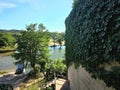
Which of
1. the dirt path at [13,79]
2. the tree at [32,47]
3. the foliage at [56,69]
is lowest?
the dirt path at [13,79]

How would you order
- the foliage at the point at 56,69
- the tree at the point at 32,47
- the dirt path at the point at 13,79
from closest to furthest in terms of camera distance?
the foliage at the point at 56,69, the dirt path at the point at 13,79, the tree at the point at 32,47

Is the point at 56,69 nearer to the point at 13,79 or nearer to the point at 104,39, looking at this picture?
the point at 13,79

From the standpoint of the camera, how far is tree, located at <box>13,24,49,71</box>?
2484 centimetres

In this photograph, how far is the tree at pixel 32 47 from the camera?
2484 cm

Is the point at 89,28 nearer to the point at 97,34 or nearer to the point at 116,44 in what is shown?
the point at 97,34

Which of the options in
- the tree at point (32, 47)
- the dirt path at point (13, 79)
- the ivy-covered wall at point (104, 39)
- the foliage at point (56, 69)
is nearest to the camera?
the ivy-covered wall at point (104, 39)

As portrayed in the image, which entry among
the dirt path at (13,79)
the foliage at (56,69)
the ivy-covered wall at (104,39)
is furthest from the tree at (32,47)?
the ivy-covered wall at (104,39)

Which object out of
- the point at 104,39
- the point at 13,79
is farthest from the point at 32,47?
the point at 104,39

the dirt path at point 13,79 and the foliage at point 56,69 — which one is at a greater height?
the foliage at point 56,69

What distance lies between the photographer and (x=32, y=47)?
2527cm

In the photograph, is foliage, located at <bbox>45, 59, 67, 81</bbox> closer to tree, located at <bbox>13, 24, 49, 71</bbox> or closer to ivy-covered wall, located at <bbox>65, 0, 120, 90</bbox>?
tree, located at <bbox>13, 24, 49, 71</bbox>

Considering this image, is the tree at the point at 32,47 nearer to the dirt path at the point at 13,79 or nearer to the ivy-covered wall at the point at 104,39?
the dirt path at the point at 13,79

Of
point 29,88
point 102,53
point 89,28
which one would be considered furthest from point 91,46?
point 29,88

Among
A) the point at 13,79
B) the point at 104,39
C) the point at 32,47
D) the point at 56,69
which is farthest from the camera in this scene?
the point at 32,47
